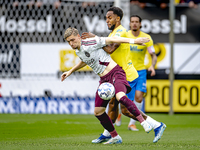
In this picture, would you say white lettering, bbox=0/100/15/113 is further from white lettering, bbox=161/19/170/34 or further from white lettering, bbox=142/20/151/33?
white lettering, bbox=161/19/170/34

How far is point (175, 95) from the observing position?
38.0ft

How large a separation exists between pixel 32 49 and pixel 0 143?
21.6ft

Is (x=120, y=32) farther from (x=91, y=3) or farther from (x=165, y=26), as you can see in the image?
(x=165, y=26)

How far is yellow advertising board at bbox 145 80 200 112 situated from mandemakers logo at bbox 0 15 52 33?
3.27m

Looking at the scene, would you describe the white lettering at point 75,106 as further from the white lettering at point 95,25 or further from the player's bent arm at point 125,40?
the player's bent arm at point 125,40

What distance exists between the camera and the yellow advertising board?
1144 centimetres

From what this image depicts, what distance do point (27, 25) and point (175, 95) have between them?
4.61 m

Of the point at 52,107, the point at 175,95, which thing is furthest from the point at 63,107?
the point at 175,95

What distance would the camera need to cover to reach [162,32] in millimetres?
11773

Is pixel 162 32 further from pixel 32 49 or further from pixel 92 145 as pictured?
pixel 92 145

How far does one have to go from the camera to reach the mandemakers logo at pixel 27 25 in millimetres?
11438

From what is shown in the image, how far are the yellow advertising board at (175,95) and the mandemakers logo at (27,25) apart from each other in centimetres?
327

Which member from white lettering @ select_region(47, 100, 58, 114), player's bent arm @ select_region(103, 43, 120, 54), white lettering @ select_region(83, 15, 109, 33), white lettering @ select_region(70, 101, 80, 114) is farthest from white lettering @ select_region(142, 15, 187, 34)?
player's bent arm @ select_region(103, 43, 120, 54)

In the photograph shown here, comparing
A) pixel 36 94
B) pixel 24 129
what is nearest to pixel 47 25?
pixel 36 94
